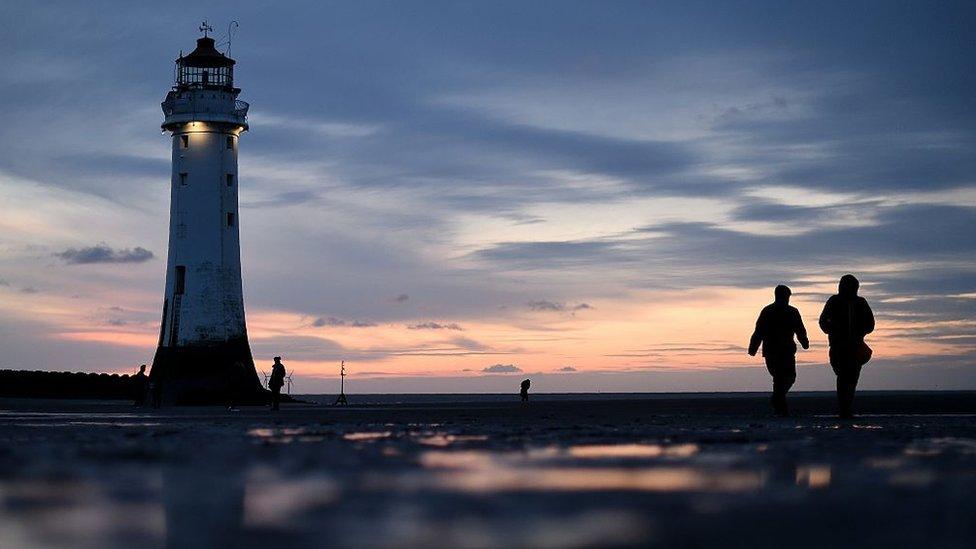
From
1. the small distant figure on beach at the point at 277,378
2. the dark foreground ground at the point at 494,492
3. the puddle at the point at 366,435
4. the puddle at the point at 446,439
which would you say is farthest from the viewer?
the small distant figure on beach at the point at 277,378

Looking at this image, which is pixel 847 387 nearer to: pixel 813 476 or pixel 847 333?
pixel 847 333

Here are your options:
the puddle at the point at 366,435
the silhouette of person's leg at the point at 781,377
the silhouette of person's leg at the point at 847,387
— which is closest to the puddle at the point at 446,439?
the puddle at the point at 366,435

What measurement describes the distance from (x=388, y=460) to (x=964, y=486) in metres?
4.07

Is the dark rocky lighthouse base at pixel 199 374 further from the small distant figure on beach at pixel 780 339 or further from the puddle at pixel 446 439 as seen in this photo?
the puddle at pixel 446 439

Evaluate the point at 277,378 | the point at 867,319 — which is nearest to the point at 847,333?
the point at 867,319

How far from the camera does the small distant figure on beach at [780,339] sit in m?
20.3

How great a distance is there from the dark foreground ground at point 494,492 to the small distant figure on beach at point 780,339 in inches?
294

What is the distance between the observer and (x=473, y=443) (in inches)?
490

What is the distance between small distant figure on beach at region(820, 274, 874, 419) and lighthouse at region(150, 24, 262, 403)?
31067 mm

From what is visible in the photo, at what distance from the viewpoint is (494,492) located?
7121 mm

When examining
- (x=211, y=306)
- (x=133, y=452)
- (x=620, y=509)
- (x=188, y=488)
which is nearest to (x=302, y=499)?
(x=188, y=488)

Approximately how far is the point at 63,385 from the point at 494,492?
61.3 metres

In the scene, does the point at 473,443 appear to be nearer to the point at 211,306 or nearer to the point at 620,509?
the point at 620,509

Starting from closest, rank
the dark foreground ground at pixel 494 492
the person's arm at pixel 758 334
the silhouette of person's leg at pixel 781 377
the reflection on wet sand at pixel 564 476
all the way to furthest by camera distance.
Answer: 1. the dark foreground ground at pixel 494 492
2. the reflection on wet sand at pixel 564 476
3. the silhouette of person's leg at pixel 781 377
4. the person's arm at pixel 758 334
